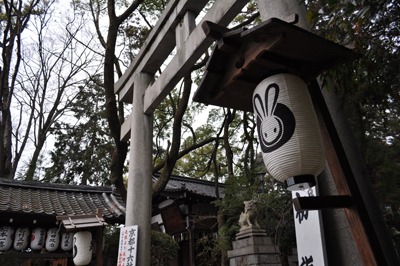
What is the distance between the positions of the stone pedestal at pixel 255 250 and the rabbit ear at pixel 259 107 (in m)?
5.32

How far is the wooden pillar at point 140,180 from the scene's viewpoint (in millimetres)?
5293

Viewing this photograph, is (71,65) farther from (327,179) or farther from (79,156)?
(327,179)

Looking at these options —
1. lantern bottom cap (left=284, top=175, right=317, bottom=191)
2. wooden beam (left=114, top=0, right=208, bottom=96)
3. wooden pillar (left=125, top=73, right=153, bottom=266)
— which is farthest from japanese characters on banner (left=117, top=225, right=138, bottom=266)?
lantern bottom cap (left=284, top=175, right=317, bottom=191)

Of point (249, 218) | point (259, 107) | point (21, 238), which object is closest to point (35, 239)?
point (21, 238)

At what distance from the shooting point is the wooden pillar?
17.4ft

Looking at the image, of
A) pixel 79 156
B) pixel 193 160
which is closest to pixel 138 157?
pixel 79 156

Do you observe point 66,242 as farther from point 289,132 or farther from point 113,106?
point 289,132

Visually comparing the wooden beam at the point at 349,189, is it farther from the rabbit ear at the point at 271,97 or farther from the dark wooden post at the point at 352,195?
the rabbit ear at the point at 271,97

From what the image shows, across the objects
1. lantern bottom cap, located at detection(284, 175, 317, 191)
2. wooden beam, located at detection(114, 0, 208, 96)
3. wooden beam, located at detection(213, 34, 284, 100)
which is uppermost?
wooden beam, located at detection(114, 0, 208, 96)

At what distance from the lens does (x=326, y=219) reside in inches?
99.1

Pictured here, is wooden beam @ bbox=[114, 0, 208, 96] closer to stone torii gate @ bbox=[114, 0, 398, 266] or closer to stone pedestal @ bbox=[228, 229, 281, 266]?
stone torii gate @ bbox=[114, 0, 398, 266]

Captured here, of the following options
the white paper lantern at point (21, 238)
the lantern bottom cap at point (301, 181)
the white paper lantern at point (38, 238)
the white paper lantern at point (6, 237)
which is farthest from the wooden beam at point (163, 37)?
the white paper lantern at point (6, 237)

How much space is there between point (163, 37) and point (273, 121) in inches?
169

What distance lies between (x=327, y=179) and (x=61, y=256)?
7.62 metres
